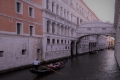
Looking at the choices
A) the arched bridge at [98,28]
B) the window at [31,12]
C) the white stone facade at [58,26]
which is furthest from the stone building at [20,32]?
the arched bridge at [98,28]

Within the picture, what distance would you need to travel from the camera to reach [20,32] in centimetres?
1550

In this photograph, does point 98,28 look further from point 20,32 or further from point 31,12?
point 20,32

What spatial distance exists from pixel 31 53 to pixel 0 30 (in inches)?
191

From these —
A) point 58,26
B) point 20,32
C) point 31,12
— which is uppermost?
point 31,12

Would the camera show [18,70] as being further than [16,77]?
Yes

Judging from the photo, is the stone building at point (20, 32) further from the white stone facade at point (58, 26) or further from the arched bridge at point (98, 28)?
the arched bridge at point (98, 28)

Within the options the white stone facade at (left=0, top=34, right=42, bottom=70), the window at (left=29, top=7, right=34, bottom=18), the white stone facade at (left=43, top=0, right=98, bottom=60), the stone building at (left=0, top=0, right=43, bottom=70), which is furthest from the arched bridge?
the window at (left=29, top=7, right=34, bottom=18)

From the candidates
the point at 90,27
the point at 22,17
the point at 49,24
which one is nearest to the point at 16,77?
the point at 22,17

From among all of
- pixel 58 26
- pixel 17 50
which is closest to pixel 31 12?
pixel 17 50

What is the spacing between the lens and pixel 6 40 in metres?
13.5

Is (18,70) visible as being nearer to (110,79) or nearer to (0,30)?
(0,30)

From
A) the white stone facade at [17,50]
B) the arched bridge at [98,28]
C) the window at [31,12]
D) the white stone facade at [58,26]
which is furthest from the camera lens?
the arched bridge at [98,28]

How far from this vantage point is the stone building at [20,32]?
13320 millimetres

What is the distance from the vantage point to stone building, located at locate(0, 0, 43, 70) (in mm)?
13320
